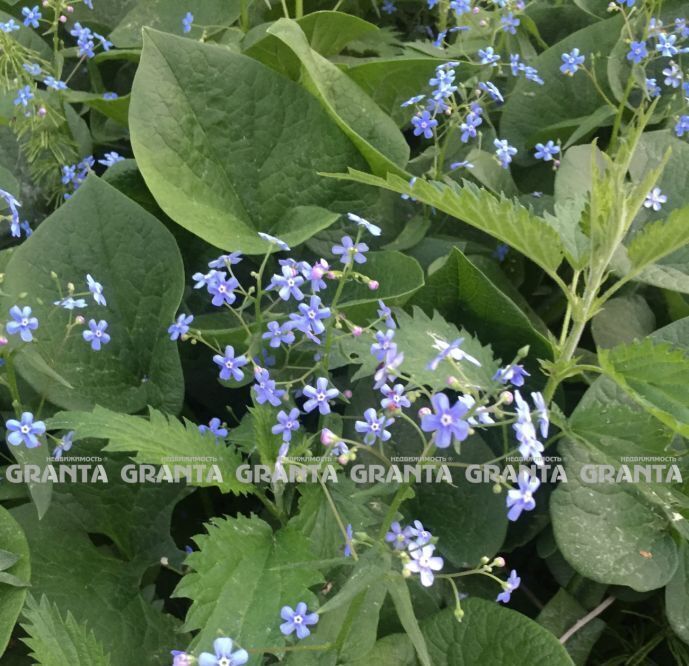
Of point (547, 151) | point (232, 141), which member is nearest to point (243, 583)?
point (232, 141)

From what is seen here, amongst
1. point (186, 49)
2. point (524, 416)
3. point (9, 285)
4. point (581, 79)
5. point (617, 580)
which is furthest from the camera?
point (581, 79)

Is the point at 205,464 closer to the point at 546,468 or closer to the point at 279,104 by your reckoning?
the point at 546,468

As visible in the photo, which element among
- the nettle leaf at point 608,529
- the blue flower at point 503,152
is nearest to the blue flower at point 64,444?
the nettle leaf at point 608,529

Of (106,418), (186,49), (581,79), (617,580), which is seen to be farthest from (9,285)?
(581,79)

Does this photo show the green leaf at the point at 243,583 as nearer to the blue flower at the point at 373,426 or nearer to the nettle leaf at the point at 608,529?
the blue flower at the point at 373,426

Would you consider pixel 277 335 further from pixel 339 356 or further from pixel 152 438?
pixel 152 438

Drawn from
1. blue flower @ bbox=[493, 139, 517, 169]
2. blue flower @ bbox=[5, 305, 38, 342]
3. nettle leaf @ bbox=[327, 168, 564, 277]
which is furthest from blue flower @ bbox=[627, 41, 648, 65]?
blue flower @ bbox=[5, 305, 38, 342]

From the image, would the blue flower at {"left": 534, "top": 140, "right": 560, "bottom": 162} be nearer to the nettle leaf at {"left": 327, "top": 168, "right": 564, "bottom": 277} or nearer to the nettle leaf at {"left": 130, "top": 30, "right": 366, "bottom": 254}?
the nettle leaf at {"left": 130, "top": 30, "right": 366, "bottom": 254}
